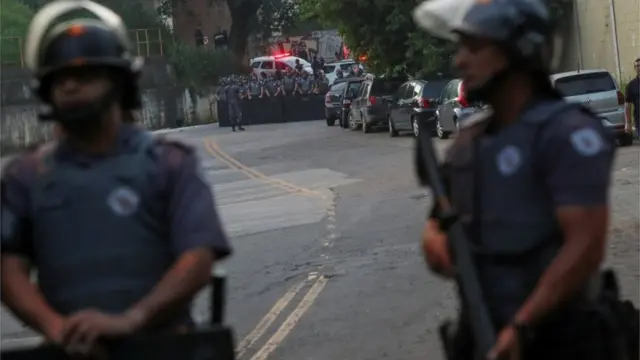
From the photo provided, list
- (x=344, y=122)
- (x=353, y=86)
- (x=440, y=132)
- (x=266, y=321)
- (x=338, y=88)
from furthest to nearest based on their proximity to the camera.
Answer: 1. (x=338, y=88)
2. (x=353, y=86)
3. (x=344, y=122)
4. (x=440, y=132)
5. (x=266, y=321)

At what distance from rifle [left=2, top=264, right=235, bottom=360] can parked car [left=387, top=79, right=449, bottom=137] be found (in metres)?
29.8

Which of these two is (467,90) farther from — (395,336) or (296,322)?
(296,322)

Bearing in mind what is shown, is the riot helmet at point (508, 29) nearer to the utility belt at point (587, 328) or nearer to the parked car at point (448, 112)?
the utility belt at point (587, 328)

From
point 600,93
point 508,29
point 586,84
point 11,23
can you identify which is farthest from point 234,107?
point 508,29

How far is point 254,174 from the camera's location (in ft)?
89.9

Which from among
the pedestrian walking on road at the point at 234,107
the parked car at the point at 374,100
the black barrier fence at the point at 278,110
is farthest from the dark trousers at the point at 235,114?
the parked car at the point at 374,100

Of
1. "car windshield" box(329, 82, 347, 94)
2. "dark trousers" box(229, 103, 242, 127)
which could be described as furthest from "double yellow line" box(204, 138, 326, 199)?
"dark trousers" box(229, 103, 242, 127)

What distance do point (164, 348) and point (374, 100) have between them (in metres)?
37.3

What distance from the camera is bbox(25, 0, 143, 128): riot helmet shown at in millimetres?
3578

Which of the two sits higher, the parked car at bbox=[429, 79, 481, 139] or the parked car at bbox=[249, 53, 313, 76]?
the parked car at bbox=[249, 53, 313, 76]

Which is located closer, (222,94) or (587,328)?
(587,328)

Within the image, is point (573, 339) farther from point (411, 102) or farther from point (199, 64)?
point (199, 64)

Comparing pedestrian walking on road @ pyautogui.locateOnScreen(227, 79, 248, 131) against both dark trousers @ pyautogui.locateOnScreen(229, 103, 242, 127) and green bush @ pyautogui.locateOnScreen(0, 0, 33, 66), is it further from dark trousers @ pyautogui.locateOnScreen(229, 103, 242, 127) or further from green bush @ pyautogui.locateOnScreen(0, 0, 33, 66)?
green bush @ pyautogui.locateOnScreen(0, 0, 33, 66)

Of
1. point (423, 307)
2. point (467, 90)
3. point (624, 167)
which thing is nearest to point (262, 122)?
point (624, 167)
